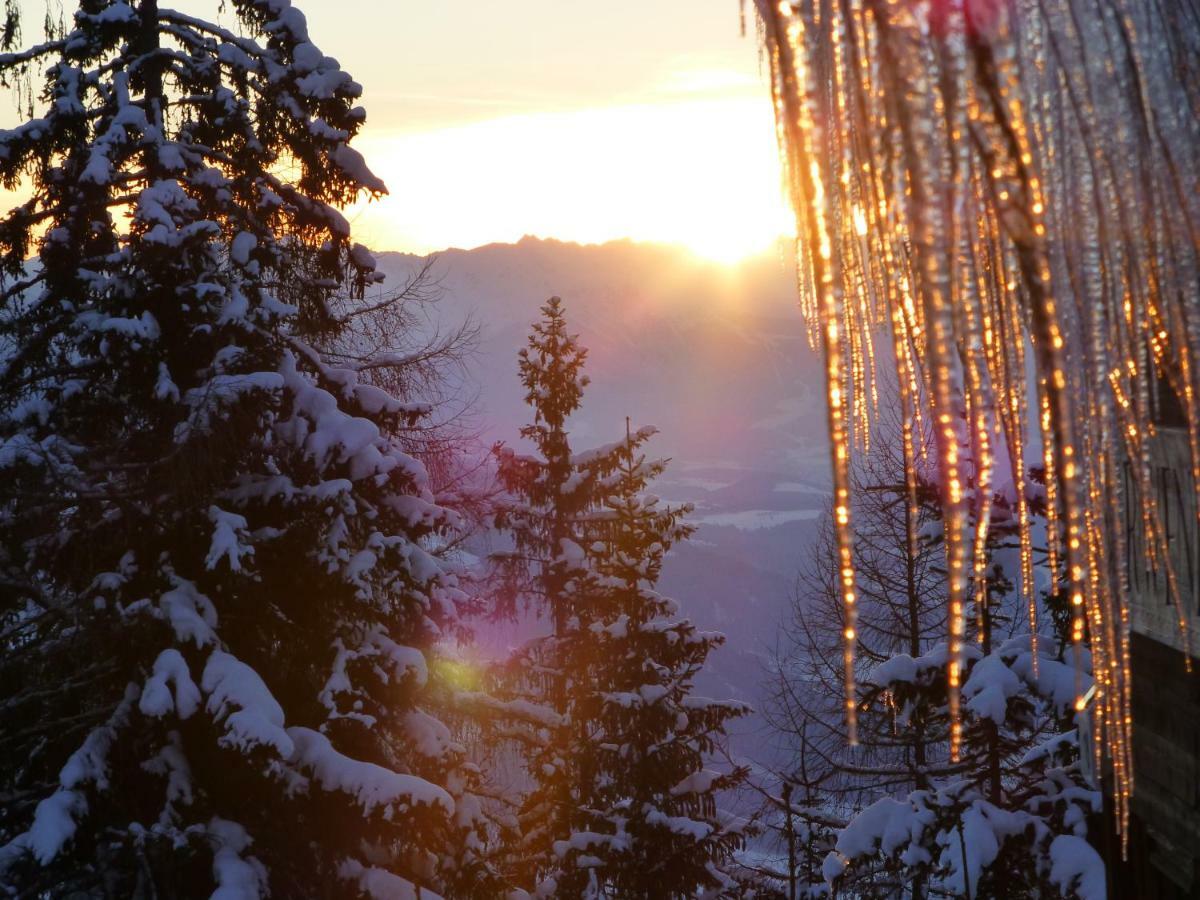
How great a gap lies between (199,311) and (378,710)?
13.4 feet

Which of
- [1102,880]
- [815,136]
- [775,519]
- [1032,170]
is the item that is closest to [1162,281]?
[1032,170]

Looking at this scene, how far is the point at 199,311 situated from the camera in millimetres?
8891

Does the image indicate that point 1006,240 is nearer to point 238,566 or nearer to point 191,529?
point 238,566

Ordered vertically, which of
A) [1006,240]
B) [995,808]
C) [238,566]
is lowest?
[995,808]

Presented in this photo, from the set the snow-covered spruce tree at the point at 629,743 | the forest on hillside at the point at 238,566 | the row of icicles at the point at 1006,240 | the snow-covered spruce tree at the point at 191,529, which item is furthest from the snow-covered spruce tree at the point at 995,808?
the snow-covered spruce tree at the point at 629,743

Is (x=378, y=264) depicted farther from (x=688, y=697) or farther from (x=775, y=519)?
(x=775, y=519)

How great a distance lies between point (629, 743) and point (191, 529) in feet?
28.3

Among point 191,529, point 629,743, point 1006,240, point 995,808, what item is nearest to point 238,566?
point 191,529

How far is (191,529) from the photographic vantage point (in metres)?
9.12

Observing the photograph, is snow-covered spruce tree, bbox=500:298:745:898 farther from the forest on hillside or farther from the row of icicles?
the row of icicles

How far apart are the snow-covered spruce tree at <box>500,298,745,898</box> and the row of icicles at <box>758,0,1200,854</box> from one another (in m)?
14.5

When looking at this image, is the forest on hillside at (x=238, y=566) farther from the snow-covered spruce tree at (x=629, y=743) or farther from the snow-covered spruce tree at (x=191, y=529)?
the snow-covered spruce tree at (x=629, y=743)

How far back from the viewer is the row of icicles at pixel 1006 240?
1.02 m

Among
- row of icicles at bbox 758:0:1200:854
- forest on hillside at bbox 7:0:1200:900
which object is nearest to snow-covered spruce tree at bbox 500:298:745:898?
forest on hillside at bbox 7:0:1200:900
